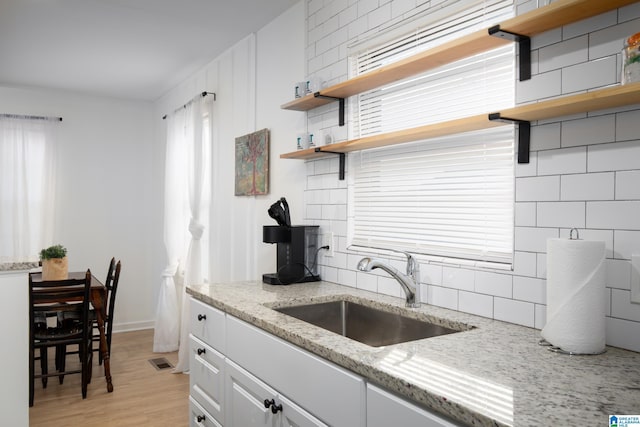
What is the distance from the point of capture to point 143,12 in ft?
10.7

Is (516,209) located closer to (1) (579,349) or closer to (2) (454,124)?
(2) (454,124)

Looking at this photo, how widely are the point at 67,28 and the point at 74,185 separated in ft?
8.05

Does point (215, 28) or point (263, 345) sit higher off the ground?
point (215, 28)

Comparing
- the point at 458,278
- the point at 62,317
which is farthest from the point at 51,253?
the point at 458,278

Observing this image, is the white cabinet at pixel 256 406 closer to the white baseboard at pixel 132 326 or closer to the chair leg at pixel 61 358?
the chair leg at pixel 61 358

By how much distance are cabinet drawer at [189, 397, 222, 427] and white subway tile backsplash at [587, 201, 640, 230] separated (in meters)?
1.80

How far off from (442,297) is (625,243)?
76cm

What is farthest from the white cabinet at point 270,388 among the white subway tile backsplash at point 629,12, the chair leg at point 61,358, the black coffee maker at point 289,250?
the chair leg at point 61,358

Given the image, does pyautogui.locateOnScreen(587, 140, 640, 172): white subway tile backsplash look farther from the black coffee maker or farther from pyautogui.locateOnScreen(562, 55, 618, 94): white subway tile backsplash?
the black coffee maker

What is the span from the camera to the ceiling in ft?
10.5

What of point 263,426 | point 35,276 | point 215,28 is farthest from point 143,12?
point 263,426

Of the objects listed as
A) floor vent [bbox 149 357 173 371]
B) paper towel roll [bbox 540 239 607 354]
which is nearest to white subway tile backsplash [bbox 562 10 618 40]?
paper towel roll [bbox 540 239 607 354]

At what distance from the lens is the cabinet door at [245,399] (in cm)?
183

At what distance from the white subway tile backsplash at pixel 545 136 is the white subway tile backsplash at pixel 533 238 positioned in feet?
0.91
